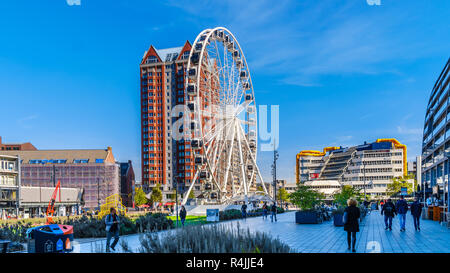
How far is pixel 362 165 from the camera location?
127188 millimetres

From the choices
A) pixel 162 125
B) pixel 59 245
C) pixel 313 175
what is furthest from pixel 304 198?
pixel 313 175

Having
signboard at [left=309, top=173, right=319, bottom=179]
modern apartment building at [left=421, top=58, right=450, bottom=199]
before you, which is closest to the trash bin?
modern apartment building at [left=421, top=58, right=450, bottom=199]

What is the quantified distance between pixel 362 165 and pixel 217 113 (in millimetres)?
87558

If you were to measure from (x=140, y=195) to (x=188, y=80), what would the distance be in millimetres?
68986

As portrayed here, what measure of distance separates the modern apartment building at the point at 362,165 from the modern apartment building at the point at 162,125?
36.7 meters

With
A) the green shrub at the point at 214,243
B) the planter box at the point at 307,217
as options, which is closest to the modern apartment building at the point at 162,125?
the planter box at the point at 307,217

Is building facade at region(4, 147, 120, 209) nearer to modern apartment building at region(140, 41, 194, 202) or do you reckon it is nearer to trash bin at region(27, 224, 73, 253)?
modern apartment building at region(140, 41, 194, 202)

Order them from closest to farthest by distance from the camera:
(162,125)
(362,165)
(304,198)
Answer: (304,198), (362,165), (162,125)

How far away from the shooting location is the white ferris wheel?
46.0m

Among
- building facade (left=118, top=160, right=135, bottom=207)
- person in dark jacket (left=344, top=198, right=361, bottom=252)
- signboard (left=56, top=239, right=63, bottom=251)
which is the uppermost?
person in dark jacket (left=344, top=198, right=361, bottom=252)

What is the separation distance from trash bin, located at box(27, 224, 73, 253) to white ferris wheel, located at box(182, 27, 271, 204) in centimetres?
3383

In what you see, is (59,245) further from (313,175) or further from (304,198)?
(313,175)

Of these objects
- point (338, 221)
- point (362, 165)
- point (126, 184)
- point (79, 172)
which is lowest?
point (126, 184)
